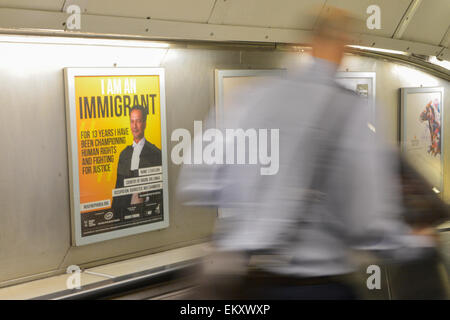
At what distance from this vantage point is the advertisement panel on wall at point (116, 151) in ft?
15.8

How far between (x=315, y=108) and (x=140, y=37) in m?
3.50

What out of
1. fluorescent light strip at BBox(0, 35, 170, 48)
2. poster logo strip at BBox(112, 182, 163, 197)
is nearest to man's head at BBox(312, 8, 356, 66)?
fluorescent light strip at BBox(0, 35, 170, 48)

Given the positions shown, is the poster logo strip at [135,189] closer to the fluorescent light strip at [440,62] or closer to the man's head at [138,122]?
the man's head at [138,122]

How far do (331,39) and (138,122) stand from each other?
3.48m

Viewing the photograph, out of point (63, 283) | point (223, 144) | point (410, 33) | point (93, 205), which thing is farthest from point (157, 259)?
point (410, 33)

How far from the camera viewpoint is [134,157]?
5277mm

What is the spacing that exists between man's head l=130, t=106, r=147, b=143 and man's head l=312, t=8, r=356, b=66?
3.38 metres

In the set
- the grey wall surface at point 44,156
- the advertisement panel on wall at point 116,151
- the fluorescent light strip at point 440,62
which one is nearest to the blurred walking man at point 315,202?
the grey wall surface at point 44,156

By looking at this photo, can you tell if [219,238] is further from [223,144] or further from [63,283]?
[63,283]

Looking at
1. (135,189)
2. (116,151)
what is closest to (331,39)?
(116,151)

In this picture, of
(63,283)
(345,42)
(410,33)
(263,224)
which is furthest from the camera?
(410,33)

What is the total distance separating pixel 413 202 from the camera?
189 centimetres

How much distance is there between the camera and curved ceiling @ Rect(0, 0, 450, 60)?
417 cm

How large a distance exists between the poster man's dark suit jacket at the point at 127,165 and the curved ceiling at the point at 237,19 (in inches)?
40.4
